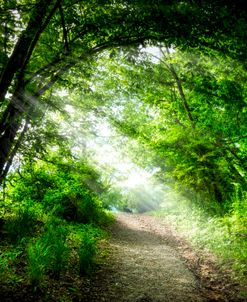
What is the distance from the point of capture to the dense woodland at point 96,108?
12.7ft

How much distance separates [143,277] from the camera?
220 inches

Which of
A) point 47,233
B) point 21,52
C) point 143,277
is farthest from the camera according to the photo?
point 47,233

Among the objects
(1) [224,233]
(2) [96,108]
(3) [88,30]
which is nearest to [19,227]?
(2) [96,108]

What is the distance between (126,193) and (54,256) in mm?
21169

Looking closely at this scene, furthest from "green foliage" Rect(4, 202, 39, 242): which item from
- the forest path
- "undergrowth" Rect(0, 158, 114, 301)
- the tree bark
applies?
the tree bark

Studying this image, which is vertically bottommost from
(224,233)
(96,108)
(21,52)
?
(224,233)

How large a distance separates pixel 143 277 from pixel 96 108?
4485mm

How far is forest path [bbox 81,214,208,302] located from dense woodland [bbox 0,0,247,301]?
1.59ft

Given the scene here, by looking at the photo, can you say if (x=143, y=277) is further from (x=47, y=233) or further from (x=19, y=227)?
(x=19, y=227)

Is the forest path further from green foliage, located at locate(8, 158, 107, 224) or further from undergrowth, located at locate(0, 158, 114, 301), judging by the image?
green foliage, located at locate(8, 158, 107, 224)

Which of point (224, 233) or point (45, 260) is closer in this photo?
point (45, 260)

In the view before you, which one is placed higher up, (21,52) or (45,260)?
(21,52)

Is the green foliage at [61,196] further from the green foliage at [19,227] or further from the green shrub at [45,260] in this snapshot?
the green shrub at [45,260]

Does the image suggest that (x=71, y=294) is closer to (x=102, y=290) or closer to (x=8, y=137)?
(x=102, y=290)
